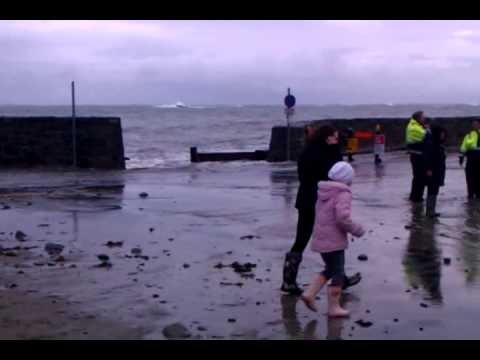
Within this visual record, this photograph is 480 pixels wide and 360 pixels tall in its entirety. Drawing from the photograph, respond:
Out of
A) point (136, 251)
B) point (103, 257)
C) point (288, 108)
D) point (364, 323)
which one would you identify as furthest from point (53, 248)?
point (288, 108)

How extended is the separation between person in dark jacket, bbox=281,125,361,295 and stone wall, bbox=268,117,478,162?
533 inches

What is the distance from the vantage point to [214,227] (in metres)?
12.2

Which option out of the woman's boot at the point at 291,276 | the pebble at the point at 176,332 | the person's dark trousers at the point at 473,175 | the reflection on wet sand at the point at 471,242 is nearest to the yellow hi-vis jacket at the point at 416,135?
the reflection on wet sand at the point at 471,242

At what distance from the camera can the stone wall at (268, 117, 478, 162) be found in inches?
988

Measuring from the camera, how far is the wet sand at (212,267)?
7.06 meters

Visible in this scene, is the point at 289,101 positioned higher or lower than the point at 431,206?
higher

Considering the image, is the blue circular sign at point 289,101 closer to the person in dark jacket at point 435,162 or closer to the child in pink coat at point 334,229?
the person in dark jacket at point 435,162

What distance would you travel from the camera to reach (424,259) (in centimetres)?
981

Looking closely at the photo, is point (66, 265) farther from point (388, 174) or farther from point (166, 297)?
point (388, 174)

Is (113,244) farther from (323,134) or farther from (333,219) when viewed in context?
(333,219)

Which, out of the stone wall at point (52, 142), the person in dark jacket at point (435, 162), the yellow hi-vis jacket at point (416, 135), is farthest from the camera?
the stone wall at point (52, 142)

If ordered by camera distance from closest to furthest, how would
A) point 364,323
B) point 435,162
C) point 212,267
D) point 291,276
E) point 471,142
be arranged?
1. point 364,323
2. point 291,276
3. point 212,267
4. point 435,162
5. point 471,142

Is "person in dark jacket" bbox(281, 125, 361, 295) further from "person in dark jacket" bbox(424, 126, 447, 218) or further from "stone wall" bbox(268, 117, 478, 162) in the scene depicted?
"stone wall" bbox(268, 117, 478, 162)

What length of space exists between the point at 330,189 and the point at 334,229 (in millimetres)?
349
